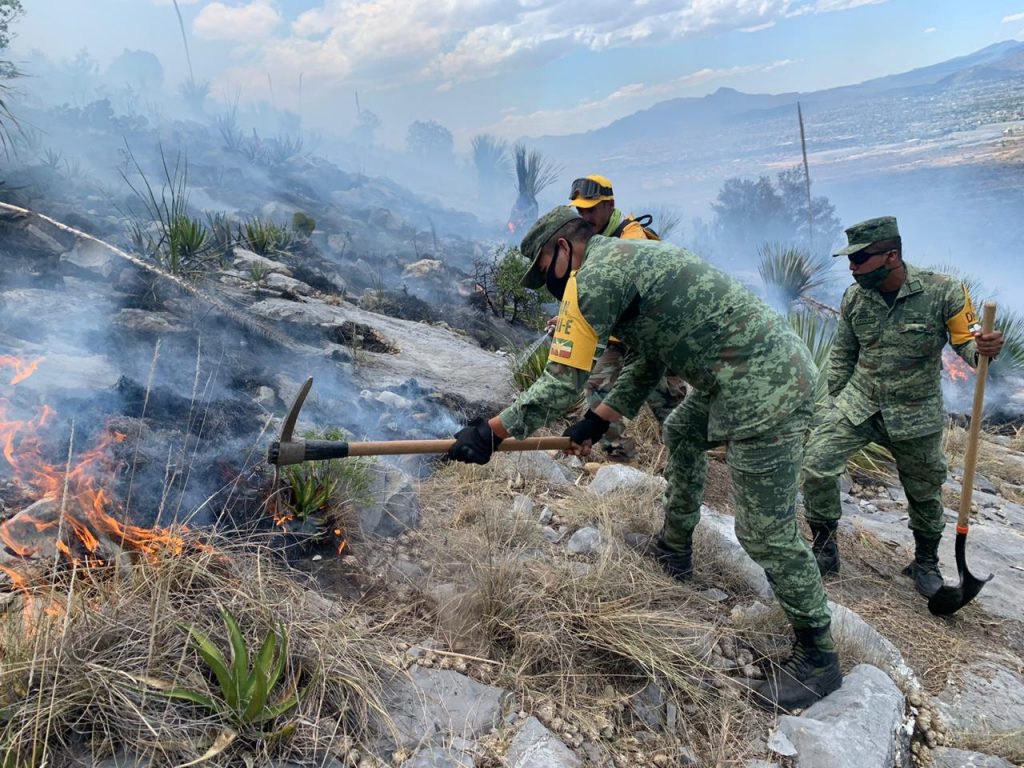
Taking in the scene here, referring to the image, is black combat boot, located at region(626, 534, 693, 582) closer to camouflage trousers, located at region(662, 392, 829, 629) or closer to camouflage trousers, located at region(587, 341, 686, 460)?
camouflage trousers, located at region(662, 392, 829, 629)

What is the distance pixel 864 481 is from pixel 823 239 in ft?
65.8

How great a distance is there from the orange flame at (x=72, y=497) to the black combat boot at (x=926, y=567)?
360 cm

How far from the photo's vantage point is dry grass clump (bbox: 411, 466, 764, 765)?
222 cm

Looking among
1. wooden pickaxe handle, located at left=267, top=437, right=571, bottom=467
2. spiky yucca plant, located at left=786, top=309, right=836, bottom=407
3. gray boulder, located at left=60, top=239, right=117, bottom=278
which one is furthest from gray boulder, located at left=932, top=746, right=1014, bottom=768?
gray boulder, located at left=60, top=239, right=117, bottom=278

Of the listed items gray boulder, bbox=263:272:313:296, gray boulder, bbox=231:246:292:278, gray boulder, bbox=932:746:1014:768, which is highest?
gray boulder, bbox=231:246:292:278

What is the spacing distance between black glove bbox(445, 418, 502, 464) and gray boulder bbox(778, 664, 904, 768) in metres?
1.44

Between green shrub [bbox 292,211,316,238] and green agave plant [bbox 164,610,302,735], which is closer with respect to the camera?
green agave plant [bbox 164,610,302,735]

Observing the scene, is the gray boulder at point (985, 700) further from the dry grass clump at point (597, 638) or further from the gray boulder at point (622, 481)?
the gray boulder at point (622, 481)

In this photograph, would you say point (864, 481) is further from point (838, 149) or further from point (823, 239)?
point (838, 149)

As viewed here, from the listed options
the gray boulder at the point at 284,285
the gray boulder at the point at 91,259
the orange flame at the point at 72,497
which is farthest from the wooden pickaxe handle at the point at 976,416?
the gray boulder at the point at 91,259

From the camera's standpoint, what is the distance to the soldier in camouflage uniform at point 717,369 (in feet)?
7.22

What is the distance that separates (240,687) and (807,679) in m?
2.01

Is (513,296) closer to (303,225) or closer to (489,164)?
(303,225)

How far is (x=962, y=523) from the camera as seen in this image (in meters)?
3.23
